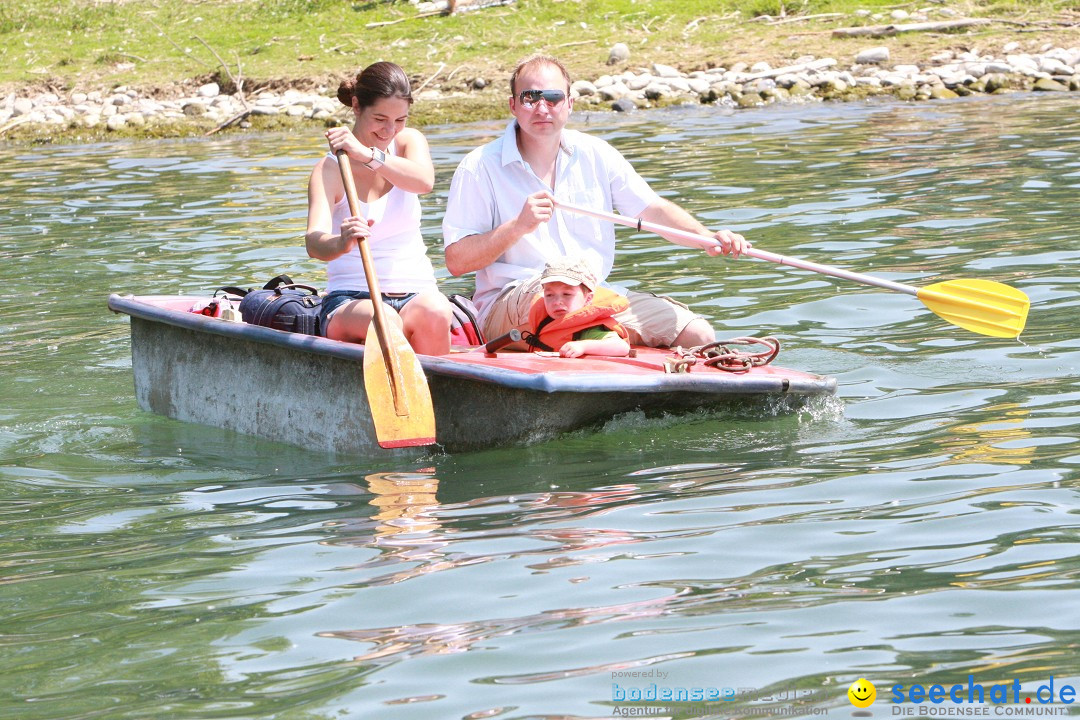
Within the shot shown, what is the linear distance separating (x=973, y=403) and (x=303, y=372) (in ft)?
8.15

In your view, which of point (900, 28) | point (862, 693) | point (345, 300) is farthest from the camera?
point (900, 28)

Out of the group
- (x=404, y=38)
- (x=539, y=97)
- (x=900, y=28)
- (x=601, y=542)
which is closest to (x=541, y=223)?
(x=539, y=97)

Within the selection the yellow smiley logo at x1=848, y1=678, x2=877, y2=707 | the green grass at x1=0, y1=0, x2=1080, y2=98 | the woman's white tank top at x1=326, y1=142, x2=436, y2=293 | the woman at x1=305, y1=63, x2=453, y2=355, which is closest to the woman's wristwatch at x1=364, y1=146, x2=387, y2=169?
the woman at x1=305, y1=63, x2=453, y2=355

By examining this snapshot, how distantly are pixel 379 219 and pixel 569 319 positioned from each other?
32.7 inches

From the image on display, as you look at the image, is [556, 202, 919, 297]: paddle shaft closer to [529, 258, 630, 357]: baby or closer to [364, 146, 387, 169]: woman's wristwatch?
[529, 258, 630, 357]: baby

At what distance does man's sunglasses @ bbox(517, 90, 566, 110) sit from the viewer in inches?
216

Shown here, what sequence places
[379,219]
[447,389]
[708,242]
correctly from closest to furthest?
[447,389]
[379,219]
[708,242]

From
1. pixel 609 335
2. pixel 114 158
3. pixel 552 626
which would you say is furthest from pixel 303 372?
pixel 114 158

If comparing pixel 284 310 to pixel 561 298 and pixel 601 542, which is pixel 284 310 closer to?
pixel 561 298

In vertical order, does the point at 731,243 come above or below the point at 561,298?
above

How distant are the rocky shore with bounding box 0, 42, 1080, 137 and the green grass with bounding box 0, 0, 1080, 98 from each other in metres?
0.48

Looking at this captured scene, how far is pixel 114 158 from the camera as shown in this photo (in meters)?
16.4

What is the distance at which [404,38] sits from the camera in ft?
69.2

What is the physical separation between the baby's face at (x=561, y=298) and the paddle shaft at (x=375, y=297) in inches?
24.2
